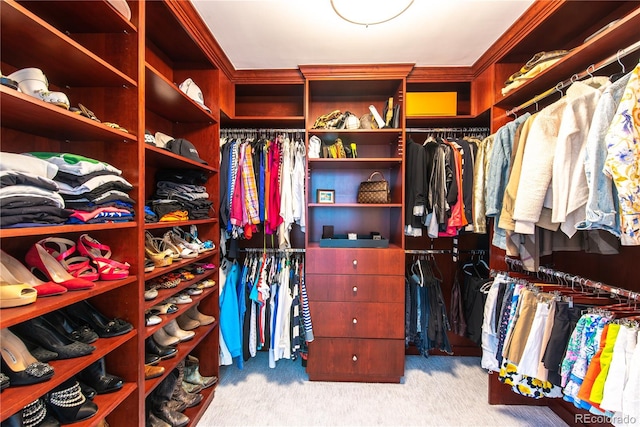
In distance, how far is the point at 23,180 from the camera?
0.73 m

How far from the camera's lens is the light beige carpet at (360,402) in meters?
1.55

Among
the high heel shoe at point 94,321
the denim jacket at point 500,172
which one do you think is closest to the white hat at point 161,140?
the high heel shoe at point 94,321

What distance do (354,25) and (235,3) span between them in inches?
27.2

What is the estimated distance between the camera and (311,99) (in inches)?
89.9

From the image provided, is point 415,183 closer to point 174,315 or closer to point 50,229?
point 174,315

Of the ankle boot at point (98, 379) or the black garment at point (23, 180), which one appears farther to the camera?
the ankle boot at point (98, 379)

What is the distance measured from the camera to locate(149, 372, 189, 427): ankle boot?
53.1 inches

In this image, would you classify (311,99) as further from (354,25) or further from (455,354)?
(455,354)

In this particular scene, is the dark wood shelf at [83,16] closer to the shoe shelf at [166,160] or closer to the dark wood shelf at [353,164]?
the shoe shelf at [166,160]

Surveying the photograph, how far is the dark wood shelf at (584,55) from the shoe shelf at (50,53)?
199 centimetres

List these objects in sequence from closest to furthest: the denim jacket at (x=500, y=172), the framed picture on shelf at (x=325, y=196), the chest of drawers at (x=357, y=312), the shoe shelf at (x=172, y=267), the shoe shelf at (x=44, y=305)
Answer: the shoe shelf at (x=44, y=305) < the shoe shelf at (x=172, y=267) < the denim jacket at (x=500, y=172) < the chest of drawers at (x=357, y=312) < the framed picture on shelf at (x=325, y=196)

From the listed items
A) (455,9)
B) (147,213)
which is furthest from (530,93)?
(147,213)

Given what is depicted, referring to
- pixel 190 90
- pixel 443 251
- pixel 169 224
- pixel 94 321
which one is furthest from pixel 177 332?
pixel 443 251

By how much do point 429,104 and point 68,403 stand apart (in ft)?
8.51
